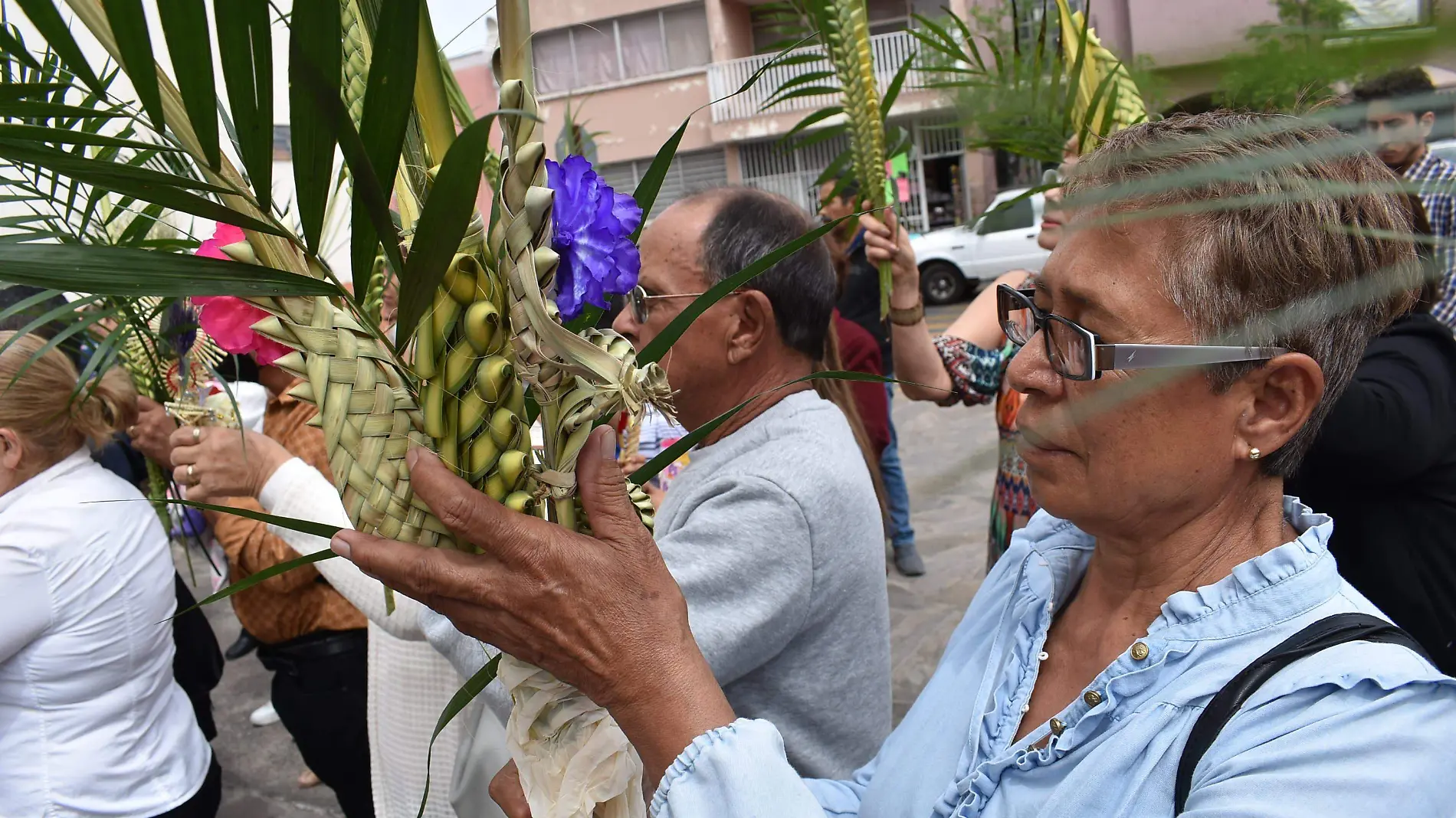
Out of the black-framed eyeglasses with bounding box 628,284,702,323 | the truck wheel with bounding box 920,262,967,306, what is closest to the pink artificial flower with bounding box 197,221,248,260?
the black-framed eyeglasses with bounding box 628,284,702,323

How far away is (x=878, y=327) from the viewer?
4953 millimetres

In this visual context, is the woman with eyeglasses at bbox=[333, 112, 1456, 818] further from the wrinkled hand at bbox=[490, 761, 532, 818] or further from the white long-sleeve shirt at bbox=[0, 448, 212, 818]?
the white long-sleeve shirt at bbox=[0, 448, 212, 818]

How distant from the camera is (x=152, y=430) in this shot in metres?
2.45

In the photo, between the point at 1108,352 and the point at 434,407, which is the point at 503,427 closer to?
the point at 434,407

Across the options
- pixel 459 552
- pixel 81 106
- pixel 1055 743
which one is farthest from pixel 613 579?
pixel 81 106

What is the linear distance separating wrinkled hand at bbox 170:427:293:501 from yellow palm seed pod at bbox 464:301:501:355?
1.27m

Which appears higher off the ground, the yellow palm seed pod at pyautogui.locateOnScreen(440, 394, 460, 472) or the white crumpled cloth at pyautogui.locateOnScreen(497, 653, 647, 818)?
the yellow palm seed pod at pyautogui.locateOnScreen(440, 394, 460, 472)

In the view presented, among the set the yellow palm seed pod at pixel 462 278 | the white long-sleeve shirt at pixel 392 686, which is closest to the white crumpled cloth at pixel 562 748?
the yellow palm seed pod at pixel 462 278

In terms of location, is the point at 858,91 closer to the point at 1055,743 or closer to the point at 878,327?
the point at 1055,743

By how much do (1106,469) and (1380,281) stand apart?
715 millimetres

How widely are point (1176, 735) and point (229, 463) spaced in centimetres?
173

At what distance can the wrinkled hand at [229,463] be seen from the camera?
76.5 inches

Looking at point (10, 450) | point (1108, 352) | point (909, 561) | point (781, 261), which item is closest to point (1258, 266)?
point (1108, 352)

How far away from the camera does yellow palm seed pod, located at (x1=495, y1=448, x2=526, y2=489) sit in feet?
2.96
